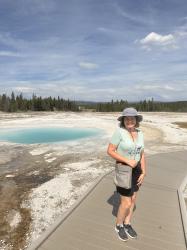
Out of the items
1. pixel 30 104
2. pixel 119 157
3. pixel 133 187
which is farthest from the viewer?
pixel 30 104

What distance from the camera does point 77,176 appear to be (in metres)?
10.8

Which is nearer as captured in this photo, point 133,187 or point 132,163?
point 132,163

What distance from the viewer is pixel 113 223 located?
6.02 metres

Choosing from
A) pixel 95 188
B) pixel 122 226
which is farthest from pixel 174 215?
pixel 95 188

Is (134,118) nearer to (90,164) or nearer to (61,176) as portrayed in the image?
(61,176)

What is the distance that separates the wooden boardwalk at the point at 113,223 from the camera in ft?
17.0

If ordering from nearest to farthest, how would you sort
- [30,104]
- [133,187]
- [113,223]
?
[133,187]
[113,223]
[30,104]

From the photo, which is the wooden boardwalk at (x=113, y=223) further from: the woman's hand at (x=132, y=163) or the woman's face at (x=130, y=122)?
the woman's face at (x=130, y=122)

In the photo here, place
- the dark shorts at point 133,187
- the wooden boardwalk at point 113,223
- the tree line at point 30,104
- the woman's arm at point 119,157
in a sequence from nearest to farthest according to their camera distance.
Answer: the woman's arm at point 119,157
the dark shorts at point 133,187
the wooden boardwalk at point 113,223
the tree line at point 30,104

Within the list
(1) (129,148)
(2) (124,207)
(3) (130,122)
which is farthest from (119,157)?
(2) (124,207)

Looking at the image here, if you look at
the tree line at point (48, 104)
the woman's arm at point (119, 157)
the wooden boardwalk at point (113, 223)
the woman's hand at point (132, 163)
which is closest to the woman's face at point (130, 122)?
the woman's arm at point (119, 157)

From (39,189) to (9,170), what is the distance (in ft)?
10.7

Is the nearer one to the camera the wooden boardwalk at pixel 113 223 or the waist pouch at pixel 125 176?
the waist pouch at pixel 125 176

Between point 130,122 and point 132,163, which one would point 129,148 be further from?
point 130,122
